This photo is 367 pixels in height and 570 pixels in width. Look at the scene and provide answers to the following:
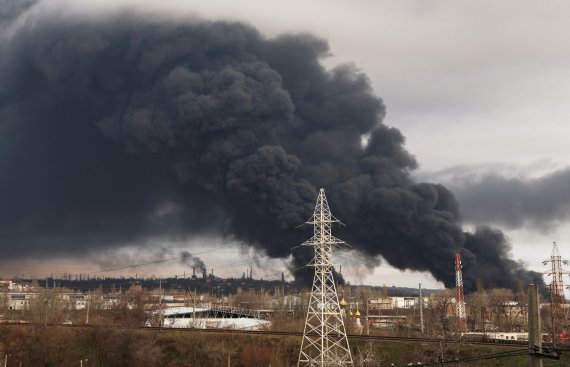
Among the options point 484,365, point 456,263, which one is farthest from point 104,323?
point 456,263

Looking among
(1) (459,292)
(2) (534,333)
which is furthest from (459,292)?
(2) (534,333)

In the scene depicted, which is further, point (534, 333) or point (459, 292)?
point (459, 292)

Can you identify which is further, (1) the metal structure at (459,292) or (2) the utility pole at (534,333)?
(1) the metal structure at (459,292)

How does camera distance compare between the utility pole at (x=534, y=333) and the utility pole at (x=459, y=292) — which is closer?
the utility pole at (x=534, y=333)

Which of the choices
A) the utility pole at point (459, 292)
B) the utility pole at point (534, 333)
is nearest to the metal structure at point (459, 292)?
the utility pole at point (459, 292)

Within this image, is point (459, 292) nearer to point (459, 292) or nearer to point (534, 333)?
point (459, 292)

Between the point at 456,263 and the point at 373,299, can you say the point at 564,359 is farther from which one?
the point at 373,299

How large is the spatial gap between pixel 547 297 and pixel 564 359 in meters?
78.8

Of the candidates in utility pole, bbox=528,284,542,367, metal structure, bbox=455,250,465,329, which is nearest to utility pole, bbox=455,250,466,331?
metal structure, bbox=455,250,465,329

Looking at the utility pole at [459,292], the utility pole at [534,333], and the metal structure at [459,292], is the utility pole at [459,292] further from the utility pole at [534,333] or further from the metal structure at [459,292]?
the utility pole at [534,333]

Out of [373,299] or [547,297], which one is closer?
[547,297]

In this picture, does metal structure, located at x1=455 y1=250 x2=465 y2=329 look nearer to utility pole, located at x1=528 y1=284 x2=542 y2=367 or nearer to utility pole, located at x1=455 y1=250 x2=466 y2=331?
utility pole, located at x1=455 y1=250 x2=466 y2=331

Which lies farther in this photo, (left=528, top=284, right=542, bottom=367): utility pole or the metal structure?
the metal structure

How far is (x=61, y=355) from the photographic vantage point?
164 feet
